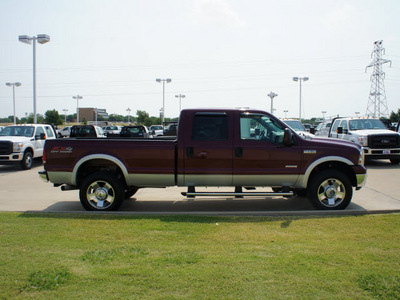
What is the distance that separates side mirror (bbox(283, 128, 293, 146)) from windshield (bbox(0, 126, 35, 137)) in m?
12.7

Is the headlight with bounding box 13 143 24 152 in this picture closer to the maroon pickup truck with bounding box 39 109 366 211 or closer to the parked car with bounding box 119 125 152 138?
the parked car with bounding box 119 125 152 138

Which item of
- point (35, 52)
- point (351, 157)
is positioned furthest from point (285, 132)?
point (35, 52)

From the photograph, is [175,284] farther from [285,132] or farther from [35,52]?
[35,52]

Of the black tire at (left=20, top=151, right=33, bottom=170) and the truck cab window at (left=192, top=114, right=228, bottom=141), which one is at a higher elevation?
the truck cab window at (left=192, top=114, right=228, bottom=141)

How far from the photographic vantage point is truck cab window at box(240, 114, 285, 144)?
7203 millimetres

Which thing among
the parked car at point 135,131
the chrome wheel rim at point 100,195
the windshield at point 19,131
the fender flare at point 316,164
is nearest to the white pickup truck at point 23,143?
the windshield at point 19,131

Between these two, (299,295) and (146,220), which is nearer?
(299,295)

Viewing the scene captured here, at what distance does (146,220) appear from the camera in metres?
6.32

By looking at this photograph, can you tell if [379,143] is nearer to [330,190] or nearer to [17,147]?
[330,190]

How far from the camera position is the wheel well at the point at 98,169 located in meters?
7.32

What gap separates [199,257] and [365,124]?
47.7ft

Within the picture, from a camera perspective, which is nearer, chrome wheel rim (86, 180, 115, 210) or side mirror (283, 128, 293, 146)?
side mirror (283, 128, 293, 146)

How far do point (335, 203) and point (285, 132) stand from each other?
1761 millimetres

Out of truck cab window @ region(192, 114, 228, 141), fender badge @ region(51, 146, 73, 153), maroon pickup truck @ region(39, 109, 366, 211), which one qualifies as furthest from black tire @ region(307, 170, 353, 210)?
fender badge @ region(51, 146, 73, 153)
